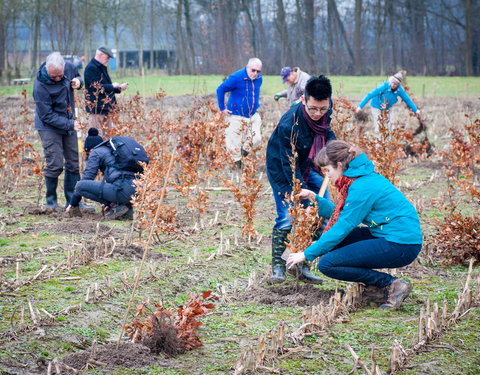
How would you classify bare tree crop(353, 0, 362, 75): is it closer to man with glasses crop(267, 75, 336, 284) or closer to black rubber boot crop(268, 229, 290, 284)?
man with glasses crop(267, 75, 336, 284)

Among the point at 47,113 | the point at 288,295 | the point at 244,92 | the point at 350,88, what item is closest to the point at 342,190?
the point at 288,295

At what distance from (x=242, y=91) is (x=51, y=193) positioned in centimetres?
369

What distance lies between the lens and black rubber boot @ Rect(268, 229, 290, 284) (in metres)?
5.28

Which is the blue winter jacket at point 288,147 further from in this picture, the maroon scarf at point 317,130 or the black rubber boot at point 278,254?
the black rubber boot at point 278,254

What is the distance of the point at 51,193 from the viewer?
791cm

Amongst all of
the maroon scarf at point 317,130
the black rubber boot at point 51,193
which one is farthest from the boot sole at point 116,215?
the maroon scarf at point 317,130

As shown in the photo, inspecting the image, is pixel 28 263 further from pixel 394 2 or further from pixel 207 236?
pixel 394 2

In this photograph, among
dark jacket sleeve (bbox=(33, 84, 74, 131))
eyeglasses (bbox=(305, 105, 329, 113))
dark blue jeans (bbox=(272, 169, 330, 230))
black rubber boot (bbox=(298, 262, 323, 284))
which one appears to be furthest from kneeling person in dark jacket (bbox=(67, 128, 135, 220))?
eyeglasses (bbox=(305, 105, 329, 113))

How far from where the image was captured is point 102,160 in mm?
7520

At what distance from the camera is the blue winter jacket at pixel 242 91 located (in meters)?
10.2

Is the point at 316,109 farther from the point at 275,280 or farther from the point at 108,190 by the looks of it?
the point at 108,190

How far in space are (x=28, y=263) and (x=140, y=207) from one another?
1.14m

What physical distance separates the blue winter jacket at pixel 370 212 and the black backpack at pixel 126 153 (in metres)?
3.37

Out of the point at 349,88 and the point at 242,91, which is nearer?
the point at 242,91
